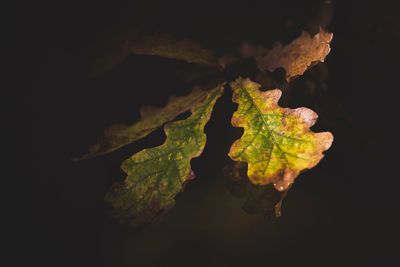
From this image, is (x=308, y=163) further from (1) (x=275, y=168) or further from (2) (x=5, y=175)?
(2) (x=5, y=175)

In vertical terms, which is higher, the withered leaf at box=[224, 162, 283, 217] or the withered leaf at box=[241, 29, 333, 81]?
the withered leaf at box=[241, 29, 333, 81]

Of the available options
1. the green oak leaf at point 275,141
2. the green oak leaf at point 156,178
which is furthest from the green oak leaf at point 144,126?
the green oak leaf at point 275,141

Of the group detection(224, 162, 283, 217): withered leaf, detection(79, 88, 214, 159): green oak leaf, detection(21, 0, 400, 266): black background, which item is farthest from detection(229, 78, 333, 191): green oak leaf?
detection(21, 0, 400, 266): black background

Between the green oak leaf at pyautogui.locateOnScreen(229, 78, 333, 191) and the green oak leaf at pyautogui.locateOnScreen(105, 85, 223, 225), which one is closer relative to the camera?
the green oak leaf at pyautogui.locateOnScreen(229, 78, 333, 191)

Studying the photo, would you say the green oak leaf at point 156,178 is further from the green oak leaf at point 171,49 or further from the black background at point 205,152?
the black background at point 205,152

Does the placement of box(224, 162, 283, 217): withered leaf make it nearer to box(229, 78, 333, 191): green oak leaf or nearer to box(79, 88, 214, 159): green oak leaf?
box(229, 78, 333, 191): green oak leaf

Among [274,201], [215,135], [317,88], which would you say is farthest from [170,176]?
[215,135]
